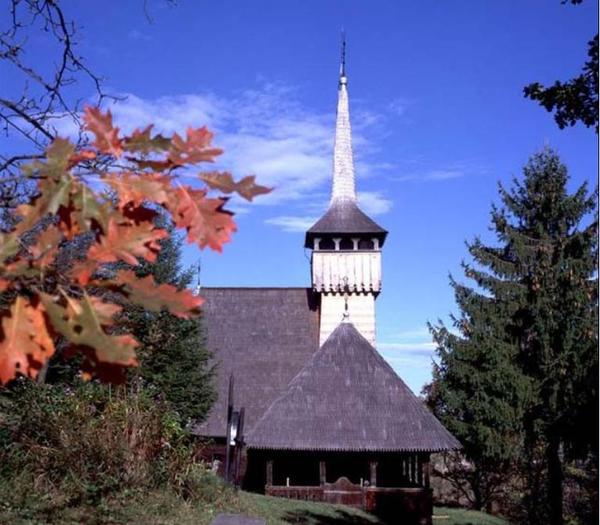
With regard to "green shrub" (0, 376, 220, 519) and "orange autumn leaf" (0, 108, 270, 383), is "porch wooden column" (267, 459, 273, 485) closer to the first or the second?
"green shrub" (0, 376, 220, 519)

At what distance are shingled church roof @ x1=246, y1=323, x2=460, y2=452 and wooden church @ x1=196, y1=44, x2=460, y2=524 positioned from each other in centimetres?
3

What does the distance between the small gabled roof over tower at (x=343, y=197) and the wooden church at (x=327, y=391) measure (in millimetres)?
49

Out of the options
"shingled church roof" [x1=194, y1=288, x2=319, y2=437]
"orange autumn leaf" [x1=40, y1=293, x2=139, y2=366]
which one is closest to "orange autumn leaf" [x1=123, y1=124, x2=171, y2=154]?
"orange autumn leaf" [x1=40, y1=293, x2=139, y2=366]

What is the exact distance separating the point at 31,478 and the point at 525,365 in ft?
57.5

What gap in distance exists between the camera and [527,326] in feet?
73.8

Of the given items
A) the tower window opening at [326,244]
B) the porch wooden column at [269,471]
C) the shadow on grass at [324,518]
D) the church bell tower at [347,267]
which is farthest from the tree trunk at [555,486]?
the tower window opening at [326,244]

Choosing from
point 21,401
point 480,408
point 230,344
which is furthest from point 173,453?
point 230,344

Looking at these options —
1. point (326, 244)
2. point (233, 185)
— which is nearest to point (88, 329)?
point (233, 185)

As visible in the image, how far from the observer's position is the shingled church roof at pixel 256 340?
25031 mm

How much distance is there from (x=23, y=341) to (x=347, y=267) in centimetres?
2625

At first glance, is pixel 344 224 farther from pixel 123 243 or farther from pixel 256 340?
pixel 123 243

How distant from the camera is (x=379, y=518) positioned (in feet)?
52.7

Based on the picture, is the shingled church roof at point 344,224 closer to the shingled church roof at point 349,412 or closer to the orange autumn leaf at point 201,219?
the shingled church roof at point 349,412

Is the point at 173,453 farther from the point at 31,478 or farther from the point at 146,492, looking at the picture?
the point at 31,478
